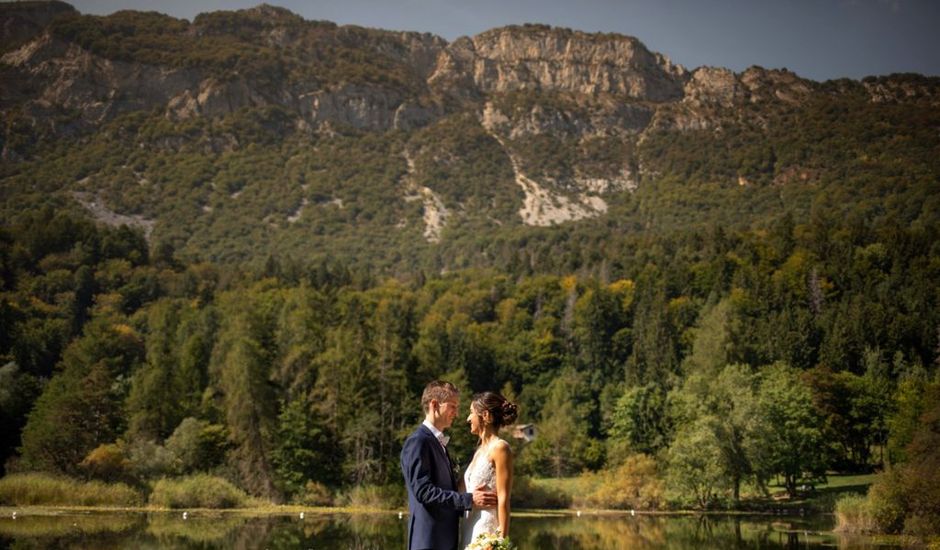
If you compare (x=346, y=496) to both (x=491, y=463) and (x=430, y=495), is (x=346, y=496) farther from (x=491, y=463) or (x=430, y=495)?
(x=430, y=495)

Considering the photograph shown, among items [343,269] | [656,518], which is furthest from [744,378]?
[343,269]

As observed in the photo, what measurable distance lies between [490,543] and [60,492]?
49869 mm

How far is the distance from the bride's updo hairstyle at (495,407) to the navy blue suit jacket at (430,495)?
25.7 inches

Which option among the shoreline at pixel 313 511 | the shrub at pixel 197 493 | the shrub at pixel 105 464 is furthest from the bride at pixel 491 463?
the shrub at pixel 105 464

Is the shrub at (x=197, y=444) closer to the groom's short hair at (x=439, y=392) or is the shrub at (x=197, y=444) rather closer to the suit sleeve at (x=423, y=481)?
the groom's short hair at (x=439, y=392)

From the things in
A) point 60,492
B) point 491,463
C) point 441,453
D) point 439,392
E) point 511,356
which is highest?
point 511,356

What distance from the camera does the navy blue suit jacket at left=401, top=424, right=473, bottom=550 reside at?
11.4 m

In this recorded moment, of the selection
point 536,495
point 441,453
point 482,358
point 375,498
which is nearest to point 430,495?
point 441,453

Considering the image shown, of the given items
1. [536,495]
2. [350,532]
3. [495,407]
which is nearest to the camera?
[495,407]

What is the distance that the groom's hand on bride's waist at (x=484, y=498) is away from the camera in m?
11.7

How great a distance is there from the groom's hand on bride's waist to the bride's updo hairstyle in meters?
0.70

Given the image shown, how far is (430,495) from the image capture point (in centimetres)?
1136

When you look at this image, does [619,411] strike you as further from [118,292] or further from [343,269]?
[343,269]

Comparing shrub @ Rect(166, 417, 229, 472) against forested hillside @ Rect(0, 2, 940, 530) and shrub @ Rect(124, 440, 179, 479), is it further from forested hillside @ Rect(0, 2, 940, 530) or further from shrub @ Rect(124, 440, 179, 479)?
shrub @ Rect(124, 440, 179, 479)
